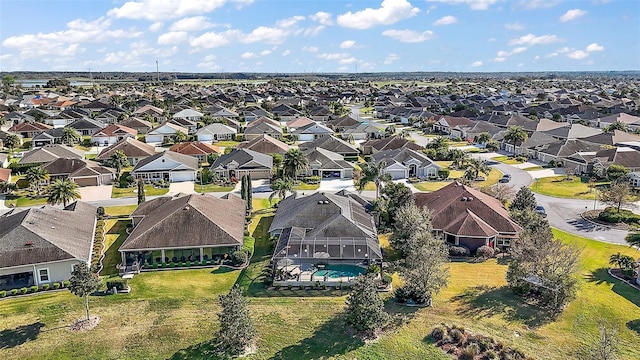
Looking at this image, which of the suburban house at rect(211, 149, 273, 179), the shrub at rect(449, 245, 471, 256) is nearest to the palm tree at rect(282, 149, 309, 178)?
the suburban house at rect(211, 149, 273, 179)

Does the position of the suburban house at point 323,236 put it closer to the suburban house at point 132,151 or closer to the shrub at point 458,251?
the shrub at point 458,251

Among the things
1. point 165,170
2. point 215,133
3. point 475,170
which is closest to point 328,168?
point 475,170

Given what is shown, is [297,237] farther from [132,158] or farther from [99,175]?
[132,158]

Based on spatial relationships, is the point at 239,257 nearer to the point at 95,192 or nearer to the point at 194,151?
the point at 95,192

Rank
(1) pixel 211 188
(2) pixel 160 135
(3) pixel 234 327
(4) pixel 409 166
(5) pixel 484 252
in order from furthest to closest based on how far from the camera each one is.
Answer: (2) pixel 160 135 → (4) pixel 409 166 → (1) pixel 211 188 → (5) pixel 484 252 → (3) pixel 234 327

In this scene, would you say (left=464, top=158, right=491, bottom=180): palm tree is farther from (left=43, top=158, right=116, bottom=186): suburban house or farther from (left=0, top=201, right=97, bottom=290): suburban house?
(left=43, top=158, right=116, bottom=186): suburban house
